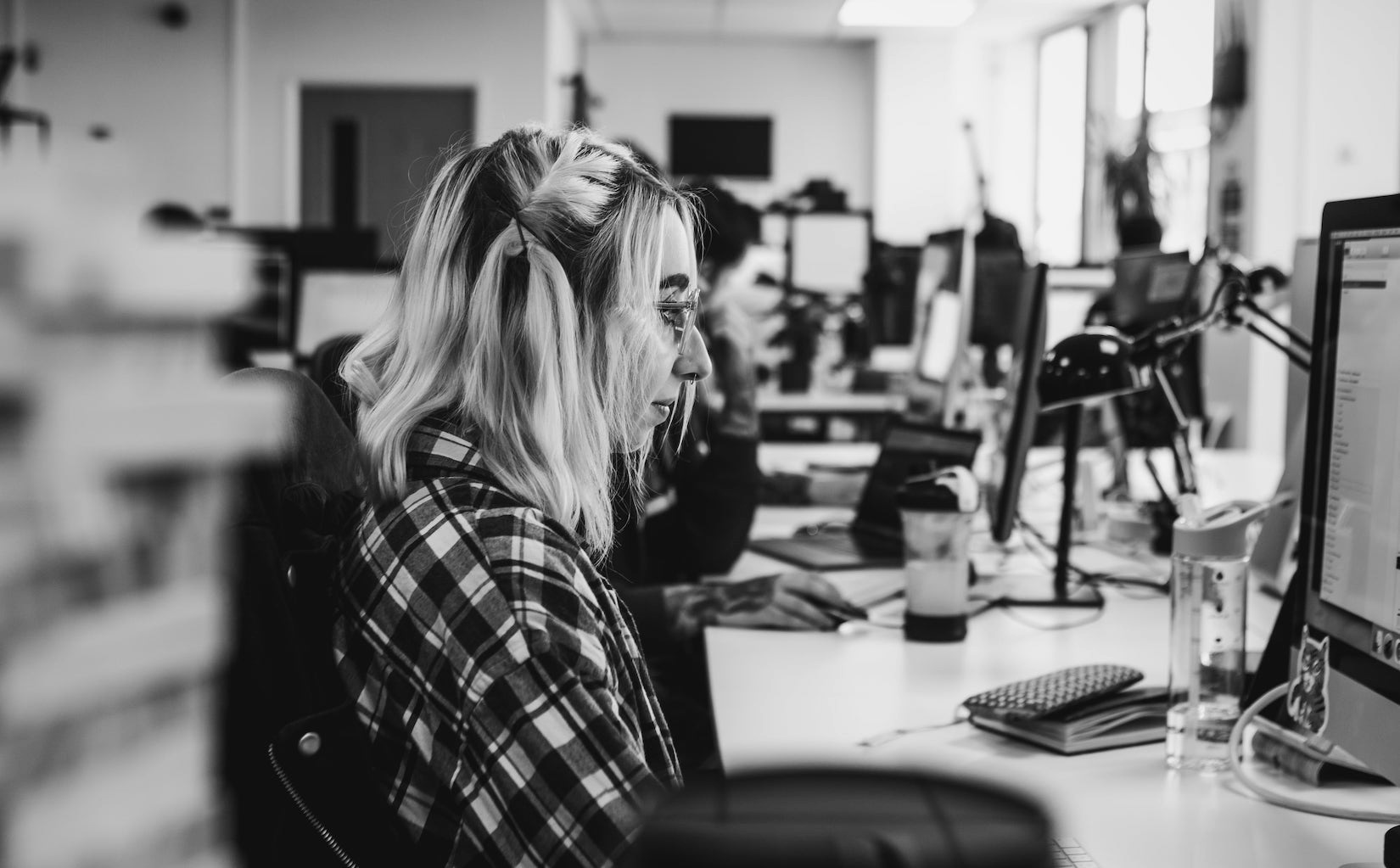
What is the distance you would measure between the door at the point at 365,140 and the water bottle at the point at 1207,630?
648cm

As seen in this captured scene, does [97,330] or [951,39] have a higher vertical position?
[951,39]

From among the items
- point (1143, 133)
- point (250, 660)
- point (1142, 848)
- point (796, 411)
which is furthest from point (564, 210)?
point (1143, 133)

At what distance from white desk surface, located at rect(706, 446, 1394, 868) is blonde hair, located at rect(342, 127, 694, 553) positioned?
31 centimetres

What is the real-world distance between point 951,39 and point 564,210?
27.9ft

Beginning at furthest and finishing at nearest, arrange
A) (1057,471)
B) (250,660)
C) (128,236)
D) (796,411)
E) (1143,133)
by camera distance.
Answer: (1143,133) < (796,411) < (1057,471) < (250,660) < (128,236)

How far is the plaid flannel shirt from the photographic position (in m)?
0.69

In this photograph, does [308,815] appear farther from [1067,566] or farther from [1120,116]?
[1120,116]

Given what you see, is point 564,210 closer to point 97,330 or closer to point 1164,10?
point 97,330

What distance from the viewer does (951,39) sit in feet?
28.8

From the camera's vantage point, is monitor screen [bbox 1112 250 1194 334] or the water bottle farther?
monitor screen [bbox 1112 250 1194 334]

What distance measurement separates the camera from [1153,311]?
2.27m

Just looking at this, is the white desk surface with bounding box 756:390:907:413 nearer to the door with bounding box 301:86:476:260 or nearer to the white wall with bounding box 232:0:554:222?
the white wall with bounding box 232:0:554:222

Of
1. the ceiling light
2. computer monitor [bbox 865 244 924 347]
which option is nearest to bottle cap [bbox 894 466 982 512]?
computer monitor [bbox 865 244 924 347]

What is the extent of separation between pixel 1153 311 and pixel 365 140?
18.8ft
